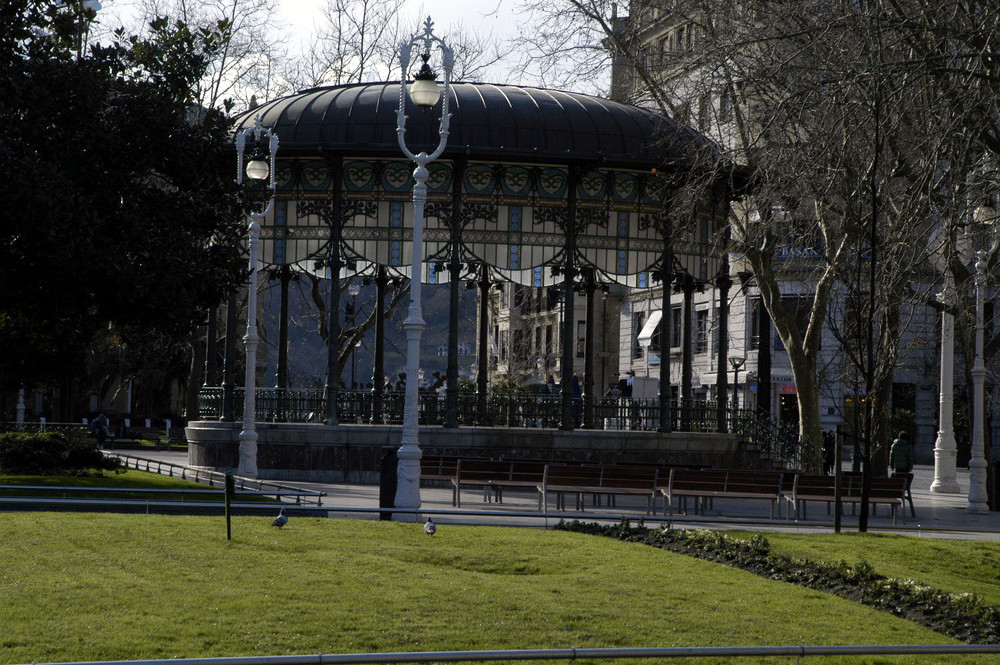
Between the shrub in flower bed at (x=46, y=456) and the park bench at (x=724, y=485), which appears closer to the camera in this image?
the park bench at (x=724, y=485)

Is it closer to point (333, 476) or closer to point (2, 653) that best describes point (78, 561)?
point (2, 653)

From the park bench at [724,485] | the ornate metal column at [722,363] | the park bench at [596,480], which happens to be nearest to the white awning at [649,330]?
the ornate metal column at [722,363]

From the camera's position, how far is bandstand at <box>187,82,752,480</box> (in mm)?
28500

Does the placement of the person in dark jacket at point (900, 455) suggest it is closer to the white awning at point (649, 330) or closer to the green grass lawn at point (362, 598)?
the green grass lawn at point (362, 598)

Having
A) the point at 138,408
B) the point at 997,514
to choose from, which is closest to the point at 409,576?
the point at 997,514

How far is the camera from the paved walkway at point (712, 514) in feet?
63.4

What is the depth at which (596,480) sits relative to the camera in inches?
904

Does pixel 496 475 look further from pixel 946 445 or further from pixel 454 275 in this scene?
pixel 946 445

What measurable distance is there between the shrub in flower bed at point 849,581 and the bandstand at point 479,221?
12.2 m

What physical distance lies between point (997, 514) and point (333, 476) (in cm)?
1497

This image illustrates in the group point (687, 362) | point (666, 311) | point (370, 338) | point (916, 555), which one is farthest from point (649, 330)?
point (370, 338)

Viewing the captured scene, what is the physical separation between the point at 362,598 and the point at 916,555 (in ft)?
26.1

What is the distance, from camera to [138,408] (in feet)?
248

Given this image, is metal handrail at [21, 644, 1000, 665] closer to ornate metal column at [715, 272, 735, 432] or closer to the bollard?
the bollard
